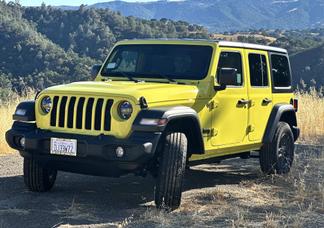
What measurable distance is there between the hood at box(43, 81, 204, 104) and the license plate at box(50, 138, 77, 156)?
0.49m

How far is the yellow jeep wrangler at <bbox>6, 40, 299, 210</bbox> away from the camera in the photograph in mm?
5426

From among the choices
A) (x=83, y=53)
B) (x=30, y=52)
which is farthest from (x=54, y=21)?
(x=30, y=52)

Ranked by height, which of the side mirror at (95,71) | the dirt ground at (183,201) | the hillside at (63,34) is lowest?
the dirt ground at (183,201)

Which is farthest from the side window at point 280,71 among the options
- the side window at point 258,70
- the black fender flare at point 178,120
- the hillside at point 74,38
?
the hillside at point 74,38

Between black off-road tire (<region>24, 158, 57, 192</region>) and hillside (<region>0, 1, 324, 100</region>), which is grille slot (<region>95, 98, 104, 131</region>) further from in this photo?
hillside (<region>0, 1, 324, 100</region>)

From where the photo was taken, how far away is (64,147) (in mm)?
5582

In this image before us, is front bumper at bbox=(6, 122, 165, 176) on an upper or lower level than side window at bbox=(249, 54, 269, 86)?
lower

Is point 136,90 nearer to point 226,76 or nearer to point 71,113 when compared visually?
point 71,113

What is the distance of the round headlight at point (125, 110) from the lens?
545 centimetres

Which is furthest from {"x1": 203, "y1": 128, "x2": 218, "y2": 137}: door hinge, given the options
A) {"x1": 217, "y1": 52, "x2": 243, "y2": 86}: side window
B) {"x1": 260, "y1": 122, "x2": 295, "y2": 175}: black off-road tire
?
{"x1": 260, "y1": 122, "x2": 295, "y2": 175}: black off-road tire

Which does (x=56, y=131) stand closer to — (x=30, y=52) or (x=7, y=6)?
(x=30, y=52)

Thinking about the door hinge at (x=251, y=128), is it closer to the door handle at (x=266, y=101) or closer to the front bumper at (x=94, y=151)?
the door handle at (x=266, y=101)

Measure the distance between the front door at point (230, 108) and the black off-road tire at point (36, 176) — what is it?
76.0 inches

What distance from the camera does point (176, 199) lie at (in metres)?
5.69
